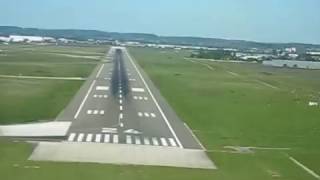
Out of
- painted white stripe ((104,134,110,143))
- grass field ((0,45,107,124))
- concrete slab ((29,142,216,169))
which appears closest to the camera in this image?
concrete slab ((29,142,216,169))

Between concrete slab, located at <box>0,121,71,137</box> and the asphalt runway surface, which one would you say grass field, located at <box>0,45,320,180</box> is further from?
concrete slab, located at <box>0,121,71,137</box>

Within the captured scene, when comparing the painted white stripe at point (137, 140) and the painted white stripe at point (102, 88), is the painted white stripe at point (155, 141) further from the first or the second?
the painted white stripe at point (102, 88)

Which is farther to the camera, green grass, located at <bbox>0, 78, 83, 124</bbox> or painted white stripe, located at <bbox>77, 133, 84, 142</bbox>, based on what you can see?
green grass, located at <bbox>0, 78, 83, 124</bbox>

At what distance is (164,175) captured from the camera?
85.5ft

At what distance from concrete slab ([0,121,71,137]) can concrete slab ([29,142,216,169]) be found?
3197 mm

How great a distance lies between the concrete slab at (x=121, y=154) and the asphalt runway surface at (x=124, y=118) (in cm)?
152

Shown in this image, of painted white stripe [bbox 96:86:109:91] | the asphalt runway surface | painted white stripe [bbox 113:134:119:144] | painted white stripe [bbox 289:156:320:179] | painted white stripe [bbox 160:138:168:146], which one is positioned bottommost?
painted white stripe [bbox 96:86:109:91]

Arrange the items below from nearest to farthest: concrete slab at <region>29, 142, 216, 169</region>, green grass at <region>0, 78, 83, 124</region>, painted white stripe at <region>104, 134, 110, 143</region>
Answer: concrete slab at <region>29, 142, 216, 169</region> → painted white stripe at <region>104, 134, 110, 143</region> → green grass at <region>0, 78, 83, 124</region>

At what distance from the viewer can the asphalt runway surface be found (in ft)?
117

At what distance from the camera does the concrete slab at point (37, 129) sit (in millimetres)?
36031

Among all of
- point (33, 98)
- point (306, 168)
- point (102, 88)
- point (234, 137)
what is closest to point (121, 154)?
point (306, 168)

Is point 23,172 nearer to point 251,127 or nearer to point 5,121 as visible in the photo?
point 5,121

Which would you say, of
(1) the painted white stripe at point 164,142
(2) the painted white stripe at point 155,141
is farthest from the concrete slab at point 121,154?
(1) the painted white stripe at point 164,142

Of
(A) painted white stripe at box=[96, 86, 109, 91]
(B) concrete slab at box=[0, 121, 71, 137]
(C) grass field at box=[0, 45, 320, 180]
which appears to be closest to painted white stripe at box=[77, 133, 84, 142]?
(B) concrete slab at box=[0, 121, 71, 137]
